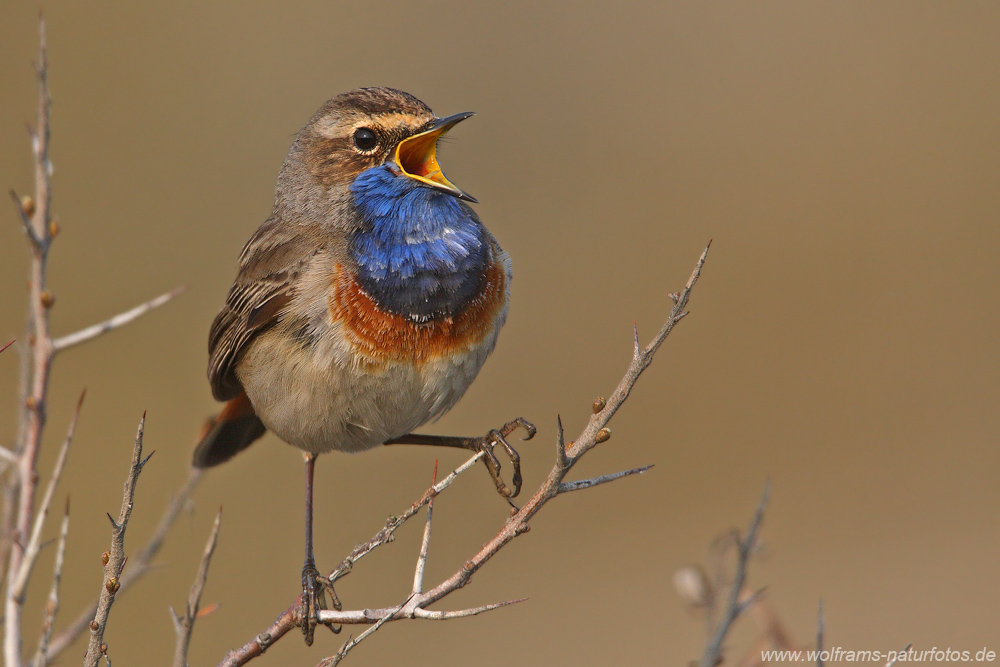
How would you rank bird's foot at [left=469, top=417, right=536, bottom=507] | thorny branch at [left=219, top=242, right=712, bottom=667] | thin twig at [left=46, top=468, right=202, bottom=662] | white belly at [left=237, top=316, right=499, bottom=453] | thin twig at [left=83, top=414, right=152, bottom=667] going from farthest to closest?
white belly at [left=237, top=316, right=499, bottom=453] → bird's foot at [left=469, top=417, right=536, bottom=507] → thin twig at [left=46, top=468, right=202, bottom=662] → thorny branch at [left=219, top=242, right=712, bottom=667] → thin twig at [left=83, top=414, right=152, bottom=667]

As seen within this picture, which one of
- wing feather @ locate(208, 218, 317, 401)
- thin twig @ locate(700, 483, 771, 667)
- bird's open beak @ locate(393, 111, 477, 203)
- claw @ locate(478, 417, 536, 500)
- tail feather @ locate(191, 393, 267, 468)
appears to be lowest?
thin twig @ locate(700, 483, 771, 667)

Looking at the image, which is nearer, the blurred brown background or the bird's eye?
the bird's eye

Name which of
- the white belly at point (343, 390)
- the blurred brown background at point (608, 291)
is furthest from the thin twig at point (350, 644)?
the blurred brown background at point (608, 291)

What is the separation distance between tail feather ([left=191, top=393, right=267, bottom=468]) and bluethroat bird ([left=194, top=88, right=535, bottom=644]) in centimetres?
42

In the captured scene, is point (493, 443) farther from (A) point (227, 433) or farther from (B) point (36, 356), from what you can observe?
(B) point (36, 356)

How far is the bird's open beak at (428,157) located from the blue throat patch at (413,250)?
0.09 meters

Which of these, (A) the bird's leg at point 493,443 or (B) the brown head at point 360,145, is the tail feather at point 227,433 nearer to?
(A) the bird's leg at point 493,443

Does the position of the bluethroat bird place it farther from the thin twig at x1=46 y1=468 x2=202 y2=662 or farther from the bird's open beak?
the thin twig at x1=46 y1=468 x2=202 y2=662

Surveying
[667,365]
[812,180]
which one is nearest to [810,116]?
[812,180]

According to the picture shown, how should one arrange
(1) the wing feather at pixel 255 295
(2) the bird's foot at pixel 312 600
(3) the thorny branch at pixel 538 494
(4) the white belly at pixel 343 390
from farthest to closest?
(1) the wing feather at pixel 255 295 < (4) the white belly at pixel 343 390 < (2) the bird's foot at pixel 312 600 < (3) the thorny branch at pixel 538 494

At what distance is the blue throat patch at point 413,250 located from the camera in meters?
3.88

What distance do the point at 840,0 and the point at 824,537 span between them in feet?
23.6

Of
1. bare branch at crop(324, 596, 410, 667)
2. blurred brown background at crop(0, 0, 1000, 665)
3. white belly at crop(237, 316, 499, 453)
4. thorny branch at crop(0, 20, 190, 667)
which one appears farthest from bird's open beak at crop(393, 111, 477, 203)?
blurred brown background at crop(0, 0, 1000, 665)

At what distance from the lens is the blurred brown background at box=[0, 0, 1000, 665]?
8.08m
